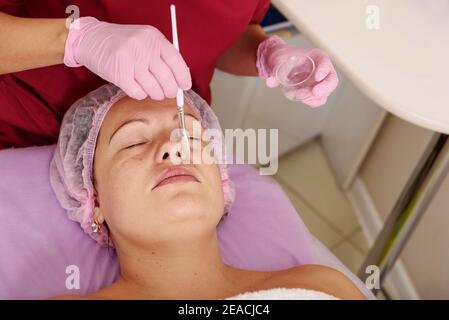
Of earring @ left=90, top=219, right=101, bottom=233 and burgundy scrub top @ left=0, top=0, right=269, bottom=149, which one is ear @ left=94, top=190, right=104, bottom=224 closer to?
earring @ left=90, top=219, right=101, bottom=233

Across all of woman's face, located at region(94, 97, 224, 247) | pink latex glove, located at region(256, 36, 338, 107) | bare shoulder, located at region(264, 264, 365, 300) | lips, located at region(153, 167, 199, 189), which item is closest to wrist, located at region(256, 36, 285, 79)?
pink latex glove, located at region(256, 36, 338, 107)

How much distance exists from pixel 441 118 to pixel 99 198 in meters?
0.72

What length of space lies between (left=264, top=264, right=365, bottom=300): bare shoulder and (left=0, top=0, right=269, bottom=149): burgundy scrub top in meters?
0.51

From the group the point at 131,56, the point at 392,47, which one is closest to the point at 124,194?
the point at 131,56

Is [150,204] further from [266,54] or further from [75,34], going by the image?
[266,54]

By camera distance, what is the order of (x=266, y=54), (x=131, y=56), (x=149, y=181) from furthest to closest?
(x=266, y=54) → (x=149, y=181) → (x=131, y=56)

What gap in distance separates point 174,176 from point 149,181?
50 mm

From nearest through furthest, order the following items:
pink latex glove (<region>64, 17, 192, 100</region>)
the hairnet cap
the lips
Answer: pink latex glove (<region>64, 17, 192, 100</region>)
the lips
the hairnet cap

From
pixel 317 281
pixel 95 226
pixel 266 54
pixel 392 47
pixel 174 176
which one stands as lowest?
pixel 95 226

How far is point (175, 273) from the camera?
45.1 inches

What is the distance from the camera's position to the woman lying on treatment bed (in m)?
1.09

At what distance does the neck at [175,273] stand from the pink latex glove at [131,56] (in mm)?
322

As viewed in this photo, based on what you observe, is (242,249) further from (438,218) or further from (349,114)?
(349,114)
